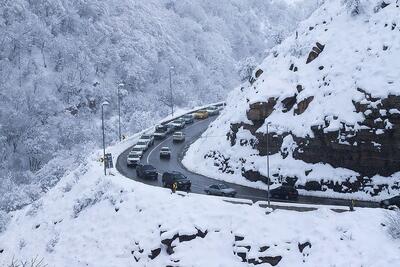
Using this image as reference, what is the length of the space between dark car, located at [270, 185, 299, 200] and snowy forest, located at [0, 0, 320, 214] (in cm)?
3047

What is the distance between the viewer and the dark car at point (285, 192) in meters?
38.8

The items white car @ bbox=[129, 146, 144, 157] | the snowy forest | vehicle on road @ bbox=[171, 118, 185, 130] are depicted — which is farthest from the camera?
the snowy forest

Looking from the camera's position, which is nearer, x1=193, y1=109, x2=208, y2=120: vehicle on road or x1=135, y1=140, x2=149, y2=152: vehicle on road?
x1=135, y1=140, x2=149, y2=152: vehicle on road

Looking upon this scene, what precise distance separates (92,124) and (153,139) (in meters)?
33.1

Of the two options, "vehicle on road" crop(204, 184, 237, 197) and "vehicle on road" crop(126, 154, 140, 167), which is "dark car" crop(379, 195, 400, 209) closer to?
"vehicle on road" crop(204, 184, 237, 197)

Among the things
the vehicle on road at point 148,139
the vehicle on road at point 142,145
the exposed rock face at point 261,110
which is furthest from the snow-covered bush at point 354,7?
the vehicle on road at point 148,139

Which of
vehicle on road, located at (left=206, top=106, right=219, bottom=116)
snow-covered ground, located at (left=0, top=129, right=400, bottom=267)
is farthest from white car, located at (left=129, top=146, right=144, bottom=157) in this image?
vehicle on road, located at (left=206, top=106, right=219, bottom=116)

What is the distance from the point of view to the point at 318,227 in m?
30.4

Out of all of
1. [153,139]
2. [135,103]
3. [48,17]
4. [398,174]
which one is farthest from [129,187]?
[48,17]

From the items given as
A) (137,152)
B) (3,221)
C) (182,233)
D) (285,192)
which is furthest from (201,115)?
(182,233)

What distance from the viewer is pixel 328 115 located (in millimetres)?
41656

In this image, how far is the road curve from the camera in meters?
38.6

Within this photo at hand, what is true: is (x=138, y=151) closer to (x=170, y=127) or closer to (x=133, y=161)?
(x=133, y=161)

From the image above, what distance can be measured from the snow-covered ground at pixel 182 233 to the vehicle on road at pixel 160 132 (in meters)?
22.2
